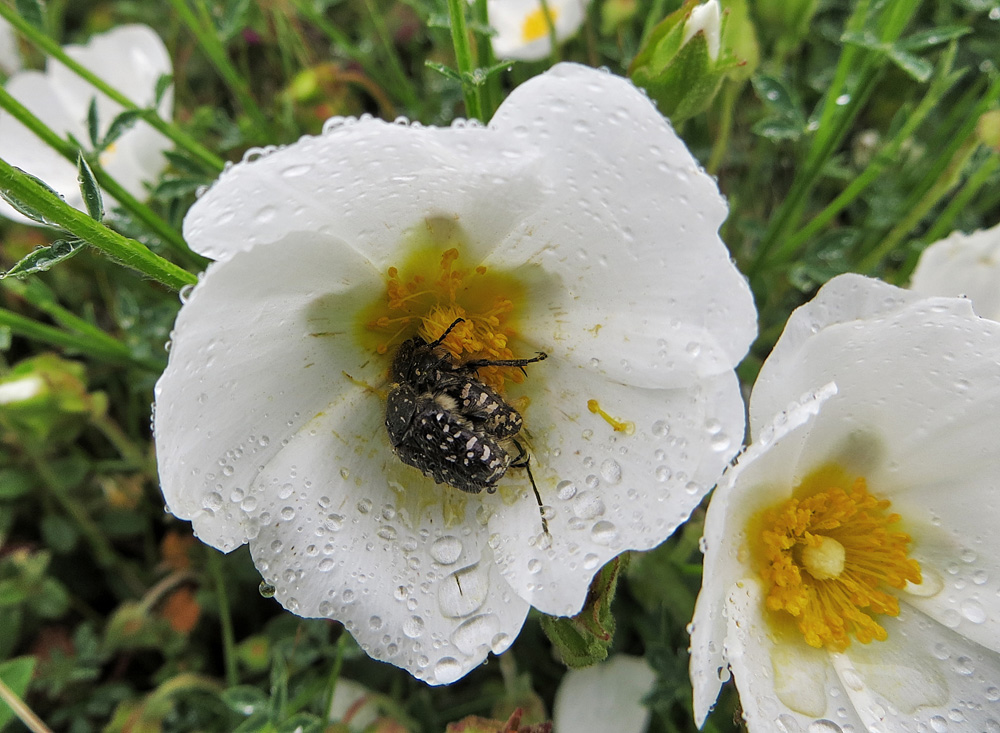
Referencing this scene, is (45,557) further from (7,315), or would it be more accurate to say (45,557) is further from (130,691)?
(7,315)

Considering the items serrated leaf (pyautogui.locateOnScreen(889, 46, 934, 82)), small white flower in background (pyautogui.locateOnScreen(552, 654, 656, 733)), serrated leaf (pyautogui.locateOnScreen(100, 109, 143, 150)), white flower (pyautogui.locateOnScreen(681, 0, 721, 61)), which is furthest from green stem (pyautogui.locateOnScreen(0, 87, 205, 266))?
serrated leaf (pyautogui.locateOnScreen(889, 46, 934, 82))

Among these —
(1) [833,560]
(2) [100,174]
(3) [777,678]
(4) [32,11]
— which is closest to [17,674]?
(2) [100,174]

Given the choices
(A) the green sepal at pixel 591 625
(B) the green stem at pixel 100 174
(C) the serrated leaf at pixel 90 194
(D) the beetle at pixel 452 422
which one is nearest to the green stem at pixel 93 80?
(B) the green stem at pixel 100 174

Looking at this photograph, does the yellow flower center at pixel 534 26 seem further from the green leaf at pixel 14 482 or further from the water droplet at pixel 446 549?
the green leaf at pixel 14 482

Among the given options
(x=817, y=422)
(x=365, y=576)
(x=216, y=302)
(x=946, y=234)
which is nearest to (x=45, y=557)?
(x=365, y=576)

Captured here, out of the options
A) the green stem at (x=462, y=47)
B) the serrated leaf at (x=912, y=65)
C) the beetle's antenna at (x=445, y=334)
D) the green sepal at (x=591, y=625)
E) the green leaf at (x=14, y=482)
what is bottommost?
the green leaf at (x=14, y=482)

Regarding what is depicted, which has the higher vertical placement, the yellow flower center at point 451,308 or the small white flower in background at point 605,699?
the yellow flower center at point 451,308

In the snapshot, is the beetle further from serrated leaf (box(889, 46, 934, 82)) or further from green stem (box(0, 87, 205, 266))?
serrated leaf (box(889, 46, 934, 82))
